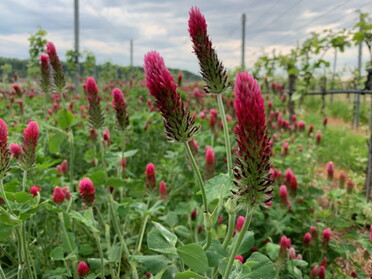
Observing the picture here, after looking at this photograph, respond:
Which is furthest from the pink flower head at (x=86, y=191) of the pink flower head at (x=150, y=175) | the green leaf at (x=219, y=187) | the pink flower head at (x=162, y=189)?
the green leaf at (x=219, y=187)

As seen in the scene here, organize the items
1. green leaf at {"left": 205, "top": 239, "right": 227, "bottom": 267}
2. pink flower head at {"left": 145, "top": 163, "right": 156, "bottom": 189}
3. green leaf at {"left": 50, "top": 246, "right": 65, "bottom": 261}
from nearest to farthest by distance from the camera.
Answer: green leaf at {"left": 205, "top": 239, "right": 227, "bottom": 267}
green leaf at {"left": 50, "top": 246, "right": 65, "bottom": 261}
pink flower head at {"left": 145, "top": 163, "right": 156, "bottom": 189}

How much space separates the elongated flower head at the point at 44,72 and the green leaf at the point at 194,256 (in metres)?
2.60

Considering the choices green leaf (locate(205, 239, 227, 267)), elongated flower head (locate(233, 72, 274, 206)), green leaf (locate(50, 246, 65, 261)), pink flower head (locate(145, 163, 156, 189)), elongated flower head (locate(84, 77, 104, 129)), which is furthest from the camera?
pink flower head (locate(145, 163, 156, 189))

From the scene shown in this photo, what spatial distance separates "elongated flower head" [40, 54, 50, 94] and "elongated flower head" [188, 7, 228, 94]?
215cm

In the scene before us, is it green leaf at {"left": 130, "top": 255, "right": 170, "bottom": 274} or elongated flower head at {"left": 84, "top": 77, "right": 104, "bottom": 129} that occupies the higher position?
elongated flower head at {"left": 84, "top": 77, "right": 104, "bottom": 129}

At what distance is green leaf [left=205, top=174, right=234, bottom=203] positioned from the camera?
3.80 feet

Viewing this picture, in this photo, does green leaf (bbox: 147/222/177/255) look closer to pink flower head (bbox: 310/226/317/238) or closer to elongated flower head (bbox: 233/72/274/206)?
elongated flower head (bbox: 233/72/274/206)

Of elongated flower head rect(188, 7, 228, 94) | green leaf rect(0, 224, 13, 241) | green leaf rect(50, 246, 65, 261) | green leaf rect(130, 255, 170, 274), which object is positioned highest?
elongated flower head rect(188, 7, 228, 94)

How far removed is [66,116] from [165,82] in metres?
1.57

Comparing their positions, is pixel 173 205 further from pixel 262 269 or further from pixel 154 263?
pixel 262 269

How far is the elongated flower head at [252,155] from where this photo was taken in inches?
35.3

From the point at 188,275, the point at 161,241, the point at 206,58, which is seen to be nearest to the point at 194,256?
the point at 188,275

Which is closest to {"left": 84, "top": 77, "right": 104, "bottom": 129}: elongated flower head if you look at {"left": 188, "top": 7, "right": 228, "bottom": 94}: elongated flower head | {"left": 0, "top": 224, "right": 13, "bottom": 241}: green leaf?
{"left": 0, "top": 224, "right": 13, "bottom": 241}: green leaf

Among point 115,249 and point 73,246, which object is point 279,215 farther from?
point 73,246
